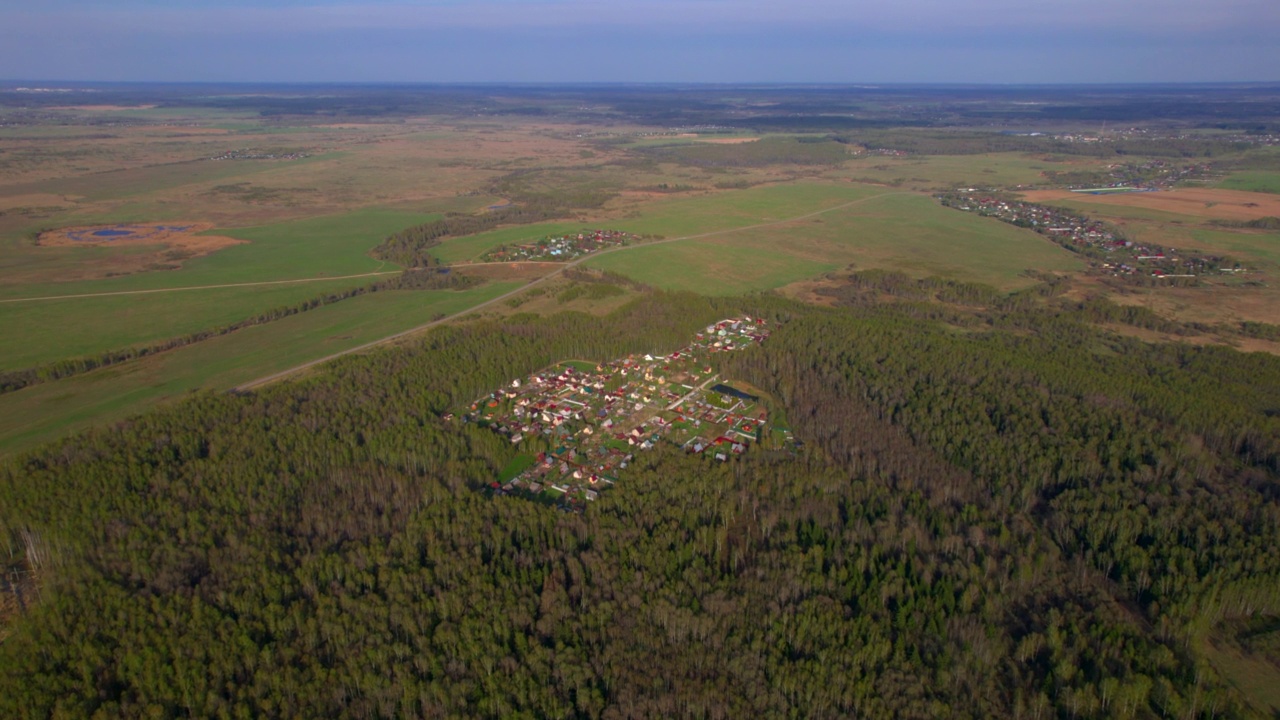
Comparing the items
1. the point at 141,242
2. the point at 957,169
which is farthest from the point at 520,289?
the point at 957,169

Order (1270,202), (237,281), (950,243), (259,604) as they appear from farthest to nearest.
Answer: (1270,202)
(950,243)
(237,281)
(259,604)

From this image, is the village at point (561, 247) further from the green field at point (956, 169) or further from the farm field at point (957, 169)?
the green field at point (956, 169)

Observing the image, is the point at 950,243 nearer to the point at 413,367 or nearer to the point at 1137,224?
the point at 1137,224

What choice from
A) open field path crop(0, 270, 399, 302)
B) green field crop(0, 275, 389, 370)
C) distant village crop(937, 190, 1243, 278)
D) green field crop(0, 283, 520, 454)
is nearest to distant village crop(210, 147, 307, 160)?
open field path crop(0, 270, 399, 302)

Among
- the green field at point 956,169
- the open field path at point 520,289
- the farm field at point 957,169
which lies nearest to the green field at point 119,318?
the open field path at point 520,289

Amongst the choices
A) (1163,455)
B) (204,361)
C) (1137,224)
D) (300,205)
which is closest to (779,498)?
(1163,455)

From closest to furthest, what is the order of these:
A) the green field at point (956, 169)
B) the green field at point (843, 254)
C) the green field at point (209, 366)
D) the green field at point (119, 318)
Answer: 1. the green field at point (209, 366)
2. the green field at point (119, 318)
3. the green field at point (843, 254)
4. the green field at point (956, 169)
